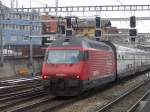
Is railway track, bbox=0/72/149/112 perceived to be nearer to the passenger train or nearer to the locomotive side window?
the passenger train

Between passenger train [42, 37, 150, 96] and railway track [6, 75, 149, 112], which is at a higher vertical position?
passenger train [42, 37, 150, 96]

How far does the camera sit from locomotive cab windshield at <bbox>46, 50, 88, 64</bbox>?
2119 cm

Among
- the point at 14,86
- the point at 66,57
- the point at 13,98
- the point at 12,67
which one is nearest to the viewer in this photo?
the point at 66,57

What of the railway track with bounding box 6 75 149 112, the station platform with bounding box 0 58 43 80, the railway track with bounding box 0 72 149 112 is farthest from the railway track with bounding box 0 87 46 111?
the station platform with bounding box 0 58 43 80

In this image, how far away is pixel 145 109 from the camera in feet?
52.0

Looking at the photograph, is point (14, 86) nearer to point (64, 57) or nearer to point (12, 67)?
point (64, 57)

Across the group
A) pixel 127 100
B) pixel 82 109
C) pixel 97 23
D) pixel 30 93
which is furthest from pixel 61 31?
pixel 82 109

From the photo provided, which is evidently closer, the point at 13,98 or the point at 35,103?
the point at 35,103

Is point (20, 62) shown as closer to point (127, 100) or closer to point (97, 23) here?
point (97, 23)

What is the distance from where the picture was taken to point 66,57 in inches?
838

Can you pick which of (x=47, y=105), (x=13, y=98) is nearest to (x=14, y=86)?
(x=13, y=98)

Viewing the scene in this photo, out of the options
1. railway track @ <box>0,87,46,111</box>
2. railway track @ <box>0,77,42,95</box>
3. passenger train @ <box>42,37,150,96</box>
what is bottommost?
railway track @ <box>0,77,42,95</box>

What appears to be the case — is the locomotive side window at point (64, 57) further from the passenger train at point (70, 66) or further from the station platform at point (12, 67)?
the station platform at point (12, 67)

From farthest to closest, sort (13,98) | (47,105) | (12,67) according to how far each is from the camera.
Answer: (12,67) → (13,98) → (47,105)
